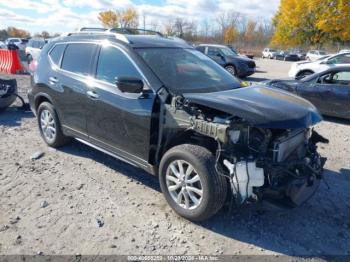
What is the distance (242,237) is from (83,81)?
2.85 meters

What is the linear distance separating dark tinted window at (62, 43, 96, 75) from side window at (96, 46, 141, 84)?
25cm

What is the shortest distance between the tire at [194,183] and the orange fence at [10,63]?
1498 centimetres

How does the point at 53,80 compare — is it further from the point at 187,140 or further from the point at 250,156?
the point at 250,156

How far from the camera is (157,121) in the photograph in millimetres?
3600

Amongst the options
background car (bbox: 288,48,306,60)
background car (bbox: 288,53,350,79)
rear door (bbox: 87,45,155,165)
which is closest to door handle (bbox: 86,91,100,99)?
rear door (bbox: 87,45,155,165)

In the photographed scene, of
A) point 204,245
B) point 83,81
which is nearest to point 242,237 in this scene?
point 204,245

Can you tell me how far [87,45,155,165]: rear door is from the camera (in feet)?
12.1

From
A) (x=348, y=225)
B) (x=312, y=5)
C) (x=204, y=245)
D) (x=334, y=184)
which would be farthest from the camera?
(x=312, y=5)

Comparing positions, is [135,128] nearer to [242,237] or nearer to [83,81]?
[83,81]

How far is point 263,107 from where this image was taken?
3303 millimetres

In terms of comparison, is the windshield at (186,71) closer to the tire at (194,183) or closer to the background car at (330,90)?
the tire at (194,183)

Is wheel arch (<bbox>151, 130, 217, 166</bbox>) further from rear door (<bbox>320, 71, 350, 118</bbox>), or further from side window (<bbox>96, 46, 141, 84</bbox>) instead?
rear door (<bbox>320, 71, 350, 118</bbox>)

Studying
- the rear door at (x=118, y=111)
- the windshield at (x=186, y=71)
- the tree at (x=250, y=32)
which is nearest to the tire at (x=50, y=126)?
the rear door at (x=118, y=111)

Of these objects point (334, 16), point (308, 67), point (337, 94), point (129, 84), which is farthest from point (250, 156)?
point (334, 16)
